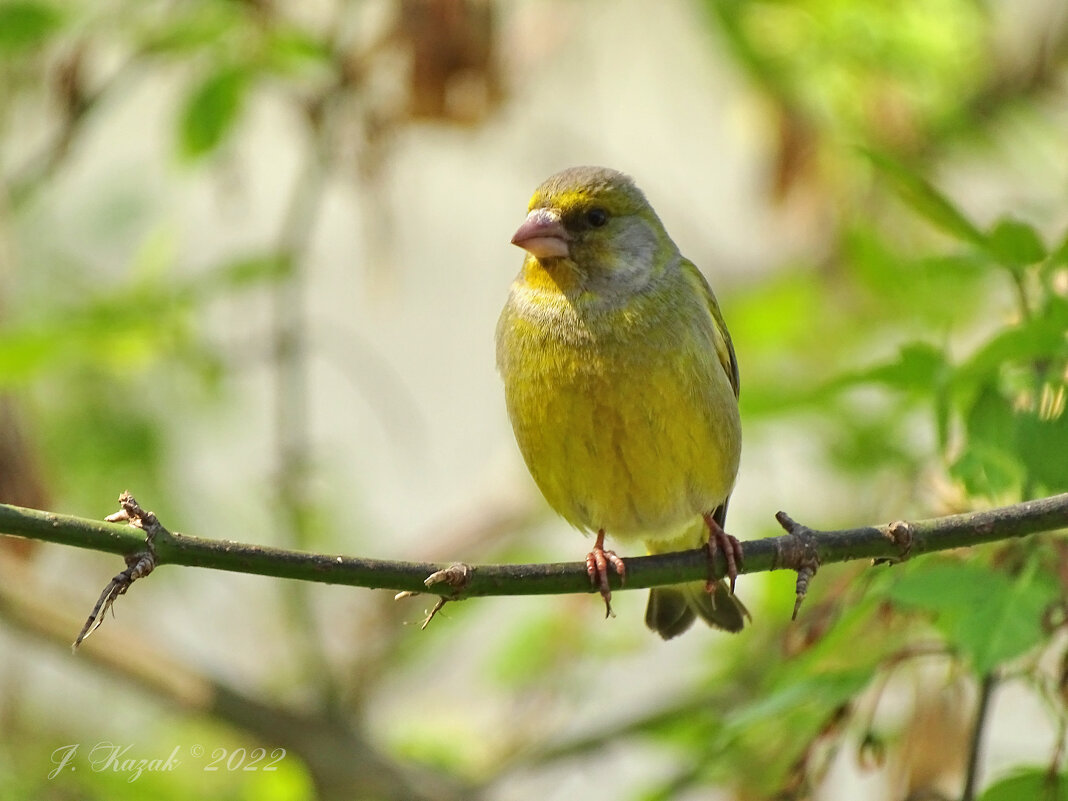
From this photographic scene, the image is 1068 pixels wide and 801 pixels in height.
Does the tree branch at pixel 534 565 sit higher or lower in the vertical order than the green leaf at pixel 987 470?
lower

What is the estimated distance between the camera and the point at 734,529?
19.3 feet

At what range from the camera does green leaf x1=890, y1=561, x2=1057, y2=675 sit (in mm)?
2375

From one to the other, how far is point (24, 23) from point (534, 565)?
8.00ft

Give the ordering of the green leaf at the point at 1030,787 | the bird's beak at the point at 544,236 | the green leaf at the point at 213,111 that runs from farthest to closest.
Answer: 1. the green leaf at the point at 213,111
2. the bird's beak at the point at 544,236
3. the green leaf at the point at 1030,787

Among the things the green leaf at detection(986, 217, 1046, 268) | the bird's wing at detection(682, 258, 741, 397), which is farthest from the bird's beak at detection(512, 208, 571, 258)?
the green leaf at detection(986, 217, 1046, 268)

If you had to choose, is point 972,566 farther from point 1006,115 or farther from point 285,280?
point 1006,115

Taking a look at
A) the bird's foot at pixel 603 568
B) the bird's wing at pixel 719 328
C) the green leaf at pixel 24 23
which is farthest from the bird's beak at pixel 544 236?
the green leaf at pixel 24 23

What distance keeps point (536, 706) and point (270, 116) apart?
4689mm

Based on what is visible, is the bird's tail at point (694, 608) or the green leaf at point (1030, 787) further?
the bird's tail at point (694, 608)

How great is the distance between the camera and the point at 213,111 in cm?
397

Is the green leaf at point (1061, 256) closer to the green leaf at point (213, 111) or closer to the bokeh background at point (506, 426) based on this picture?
the bokeh background at point (506, 426)

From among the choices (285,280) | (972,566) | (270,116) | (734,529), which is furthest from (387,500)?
(972,566)

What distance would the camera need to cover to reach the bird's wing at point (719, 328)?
12.5 ft

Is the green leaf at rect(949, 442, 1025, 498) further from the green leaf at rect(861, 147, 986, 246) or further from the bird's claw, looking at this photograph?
the bird's claw
